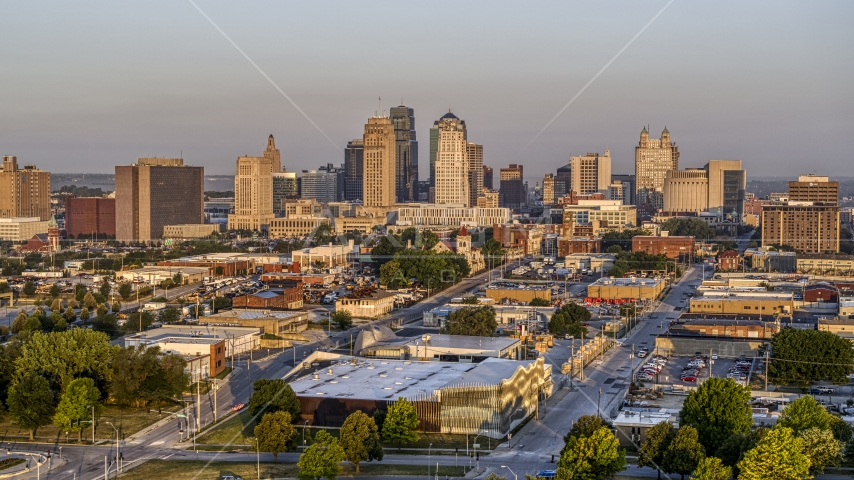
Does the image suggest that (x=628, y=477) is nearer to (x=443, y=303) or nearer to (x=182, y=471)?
(x=182, y=471)

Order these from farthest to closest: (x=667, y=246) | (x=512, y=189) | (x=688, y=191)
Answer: (x=512, y=189), (x=688, y=191), (x=667, y=246)

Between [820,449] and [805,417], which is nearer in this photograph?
[820,449]

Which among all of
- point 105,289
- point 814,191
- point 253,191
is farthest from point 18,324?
point 253,191

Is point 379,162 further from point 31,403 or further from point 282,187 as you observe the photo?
point 31,403

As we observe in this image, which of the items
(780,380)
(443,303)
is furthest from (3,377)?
(443,303)

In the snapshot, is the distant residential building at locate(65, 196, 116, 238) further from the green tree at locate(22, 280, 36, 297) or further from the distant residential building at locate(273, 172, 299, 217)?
the green tree at locate(22, 280, 36, 297)
